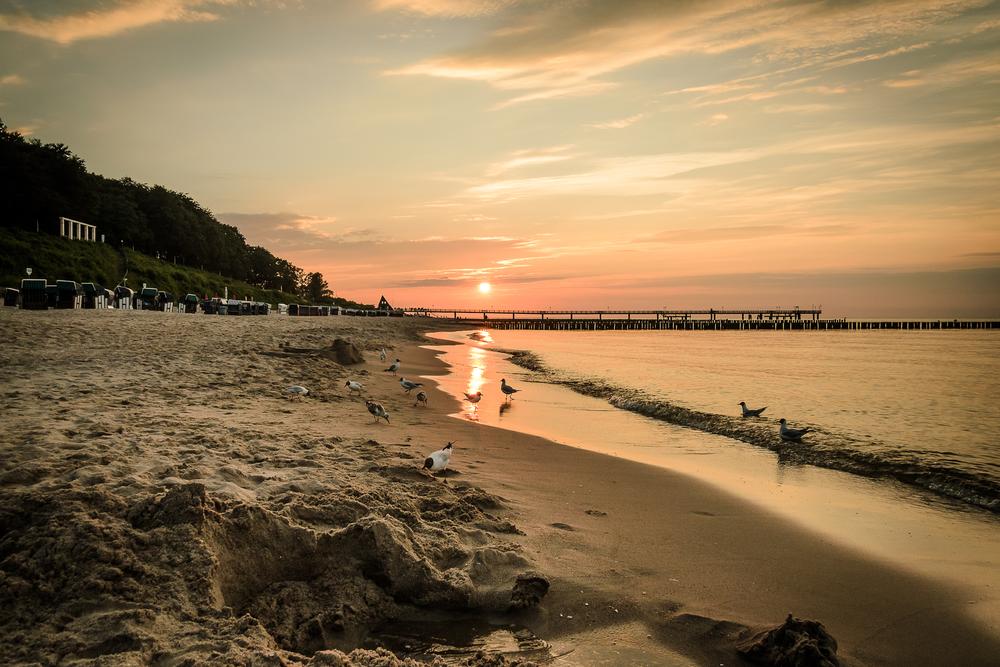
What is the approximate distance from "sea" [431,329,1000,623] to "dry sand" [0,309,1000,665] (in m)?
1.13

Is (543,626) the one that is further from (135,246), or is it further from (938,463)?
(135,246)

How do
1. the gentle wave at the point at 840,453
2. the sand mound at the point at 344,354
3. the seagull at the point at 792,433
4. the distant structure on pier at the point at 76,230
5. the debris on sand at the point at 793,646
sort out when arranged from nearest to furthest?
the debris on sand at the point at 793,646 < the gentle wave at the point at 840,453 < the seagull at the point at 792,433 < the sand mound at the point at 344,354 < the distant structure on pier at the point at 76,230

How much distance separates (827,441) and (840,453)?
87 cm

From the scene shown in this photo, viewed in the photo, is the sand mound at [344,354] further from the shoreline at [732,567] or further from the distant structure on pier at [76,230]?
the distant structure on pier at [76,230]

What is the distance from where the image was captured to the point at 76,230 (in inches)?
2490

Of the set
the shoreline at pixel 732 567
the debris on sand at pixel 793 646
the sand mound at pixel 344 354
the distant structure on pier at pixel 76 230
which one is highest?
the distant structure on pier at pixel 76 230

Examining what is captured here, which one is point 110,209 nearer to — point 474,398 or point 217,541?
point 474,398

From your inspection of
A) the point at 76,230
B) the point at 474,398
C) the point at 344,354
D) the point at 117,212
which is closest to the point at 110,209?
the point at 117,212

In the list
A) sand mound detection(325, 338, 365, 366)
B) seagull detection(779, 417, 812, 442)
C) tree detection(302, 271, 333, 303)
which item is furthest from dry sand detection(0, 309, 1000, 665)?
tree detection(302, 271, 333, 303)

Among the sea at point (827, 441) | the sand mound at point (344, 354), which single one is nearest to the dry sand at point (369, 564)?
the sea at point (827, 441)

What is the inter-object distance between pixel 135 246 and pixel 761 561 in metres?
91.7

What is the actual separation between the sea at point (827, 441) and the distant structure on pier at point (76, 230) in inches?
2262

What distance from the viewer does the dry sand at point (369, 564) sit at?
10.6 feet

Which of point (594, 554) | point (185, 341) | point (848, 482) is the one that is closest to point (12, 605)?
point (594, 554)
